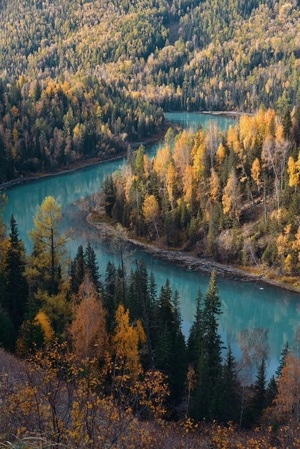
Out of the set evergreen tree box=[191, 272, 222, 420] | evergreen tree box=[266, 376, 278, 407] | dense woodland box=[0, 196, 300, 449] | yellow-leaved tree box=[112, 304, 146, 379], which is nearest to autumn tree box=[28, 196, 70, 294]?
dense woodland box=[0, 196, 300, 449]

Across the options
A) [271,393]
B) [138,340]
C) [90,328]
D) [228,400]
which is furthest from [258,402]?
[90,328]

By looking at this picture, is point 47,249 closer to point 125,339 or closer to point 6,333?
point 6,333

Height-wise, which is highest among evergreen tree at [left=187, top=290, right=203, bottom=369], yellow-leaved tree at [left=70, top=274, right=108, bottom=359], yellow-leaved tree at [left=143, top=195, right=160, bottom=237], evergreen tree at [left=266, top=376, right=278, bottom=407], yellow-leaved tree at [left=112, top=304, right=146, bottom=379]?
yellow-leaved tree at [left=70, top=274, right=108, bottom=359]

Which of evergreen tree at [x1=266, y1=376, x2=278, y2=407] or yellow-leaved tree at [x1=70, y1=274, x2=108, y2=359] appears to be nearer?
yellow-leaved tree at [x1=70, y1=274, x2=108, y2=359]

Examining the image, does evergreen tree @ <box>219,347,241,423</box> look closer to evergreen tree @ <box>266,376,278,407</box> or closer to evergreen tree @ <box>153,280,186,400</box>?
evergreen tree @ <box>266,376,278,407</box>

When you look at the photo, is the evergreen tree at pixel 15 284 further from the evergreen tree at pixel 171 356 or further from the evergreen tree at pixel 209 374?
the evergreen tree at pixel 209 374

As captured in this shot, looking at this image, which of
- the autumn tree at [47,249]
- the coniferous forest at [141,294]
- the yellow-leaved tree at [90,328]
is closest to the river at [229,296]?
the coniferous forest at [141,294]

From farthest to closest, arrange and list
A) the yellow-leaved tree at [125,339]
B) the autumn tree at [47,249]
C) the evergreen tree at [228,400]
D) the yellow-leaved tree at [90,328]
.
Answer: the autumn tree at [47,249] < the yellow-leaved tree at [125,339] < the evergreen tree at [228,400] < the yellow-leaved tree at [90,328]

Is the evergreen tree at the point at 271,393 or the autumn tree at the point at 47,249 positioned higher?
the autumn tree at the point at 47,249

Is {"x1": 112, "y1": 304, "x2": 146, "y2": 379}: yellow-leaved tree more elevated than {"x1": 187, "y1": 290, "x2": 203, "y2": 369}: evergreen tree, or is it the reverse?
{"x1": 112, "y1": 304, "x2": 146, "y2": 379}: yellow-leaved tree
